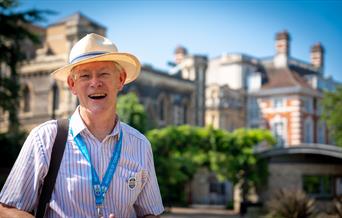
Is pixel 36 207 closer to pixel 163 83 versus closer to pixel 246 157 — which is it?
pixel 246 157

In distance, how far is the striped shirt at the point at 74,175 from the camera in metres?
2.68

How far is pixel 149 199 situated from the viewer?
9.88 ft

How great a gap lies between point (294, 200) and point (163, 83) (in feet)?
66.9

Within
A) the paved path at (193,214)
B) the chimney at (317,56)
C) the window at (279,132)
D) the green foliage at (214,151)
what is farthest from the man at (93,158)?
the chimney at (317,56)

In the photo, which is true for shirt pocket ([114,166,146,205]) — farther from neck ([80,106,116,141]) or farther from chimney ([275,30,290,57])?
chimney ([275,30,290,57])

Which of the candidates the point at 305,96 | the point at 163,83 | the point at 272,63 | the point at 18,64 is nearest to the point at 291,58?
the point at 272,63

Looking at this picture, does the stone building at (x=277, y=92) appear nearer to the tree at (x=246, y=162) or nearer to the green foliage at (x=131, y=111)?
the tree at (x=246, y=162)

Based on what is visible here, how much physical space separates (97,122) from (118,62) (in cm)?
38

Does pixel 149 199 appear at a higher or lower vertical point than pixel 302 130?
lower

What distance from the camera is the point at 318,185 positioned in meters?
26.4

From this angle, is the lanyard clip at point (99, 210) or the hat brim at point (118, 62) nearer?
the lanyard clip at point (99, 210)

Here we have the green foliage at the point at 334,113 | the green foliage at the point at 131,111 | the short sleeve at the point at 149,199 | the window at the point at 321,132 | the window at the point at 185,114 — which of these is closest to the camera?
the short sleeve at the point at 149,199

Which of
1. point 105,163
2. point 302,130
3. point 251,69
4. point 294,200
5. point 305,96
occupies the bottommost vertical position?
point 294,200

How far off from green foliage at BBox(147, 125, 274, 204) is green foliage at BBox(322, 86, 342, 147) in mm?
7784
